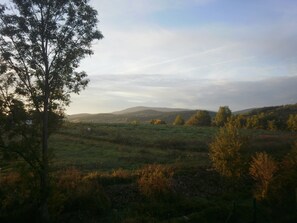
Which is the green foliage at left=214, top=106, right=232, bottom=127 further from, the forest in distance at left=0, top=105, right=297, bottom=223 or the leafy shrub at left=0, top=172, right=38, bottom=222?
the leafy shrub at left=0, top=172, right=38, bottom=222

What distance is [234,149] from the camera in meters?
31.5

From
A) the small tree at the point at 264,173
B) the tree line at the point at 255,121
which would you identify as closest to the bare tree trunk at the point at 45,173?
the small tree at the point at 264,173

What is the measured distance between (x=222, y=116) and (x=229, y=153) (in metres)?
87.4

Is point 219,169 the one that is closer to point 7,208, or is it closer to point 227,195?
point 227,195

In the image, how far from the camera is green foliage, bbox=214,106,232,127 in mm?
114169

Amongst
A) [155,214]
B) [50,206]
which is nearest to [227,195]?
[155,214]

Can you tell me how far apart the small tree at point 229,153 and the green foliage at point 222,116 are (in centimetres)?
8042

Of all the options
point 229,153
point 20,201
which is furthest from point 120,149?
point 20,201

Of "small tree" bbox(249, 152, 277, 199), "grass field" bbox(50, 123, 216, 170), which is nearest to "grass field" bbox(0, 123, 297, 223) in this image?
"grass field" bbox(50, 123, 216, 170)

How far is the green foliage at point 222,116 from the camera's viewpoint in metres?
114

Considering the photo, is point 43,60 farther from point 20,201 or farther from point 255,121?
point 255,121

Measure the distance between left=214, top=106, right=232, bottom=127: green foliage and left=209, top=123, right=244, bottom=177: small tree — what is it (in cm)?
8042

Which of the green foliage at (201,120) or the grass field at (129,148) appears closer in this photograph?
the grass field at (129,148)

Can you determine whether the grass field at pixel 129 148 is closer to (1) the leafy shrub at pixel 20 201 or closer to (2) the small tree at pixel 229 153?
(2) the small tree at pixel 229 153
